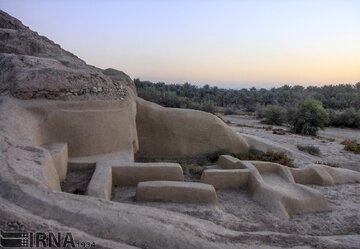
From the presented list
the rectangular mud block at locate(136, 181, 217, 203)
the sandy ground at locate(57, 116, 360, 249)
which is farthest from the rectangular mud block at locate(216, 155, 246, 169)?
the rectangular mud block at locate(136, 181, 217, 203)

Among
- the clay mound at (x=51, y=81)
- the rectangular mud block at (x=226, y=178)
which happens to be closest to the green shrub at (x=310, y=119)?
the rectangular mud block at (x=226, y=178)

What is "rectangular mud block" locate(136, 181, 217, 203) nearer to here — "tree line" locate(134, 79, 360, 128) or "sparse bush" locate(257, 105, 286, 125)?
"tree line" locate(134, 79, 360, 128)

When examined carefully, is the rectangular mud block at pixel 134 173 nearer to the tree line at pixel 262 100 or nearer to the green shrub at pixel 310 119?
the green shrub at pixel 310 119

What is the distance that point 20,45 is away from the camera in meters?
11.2

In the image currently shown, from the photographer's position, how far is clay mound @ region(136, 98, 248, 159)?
462 inches

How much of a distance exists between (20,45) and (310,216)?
9653 millimetres

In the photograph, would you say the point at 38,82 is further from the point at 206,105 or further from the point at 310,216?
the point at 206,105

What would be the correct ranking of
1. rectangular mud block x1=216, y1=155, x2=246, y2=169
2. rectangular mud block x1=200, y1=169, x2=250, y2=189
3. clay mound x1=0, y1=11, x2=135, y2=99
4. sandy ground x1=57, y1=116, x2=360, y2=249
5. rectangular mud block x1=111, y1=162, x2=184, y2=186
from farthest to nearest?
rectangular mud block x1=216, y1=155, x2=246, y2=169 < rectangular mud block x1=200, y1=169, x2=250, y2=189 < clay mound x1=0, y1=11, x2=135, y2=99 < rectangular mud block x1=111, y1=162, x2=184, y2=186 < sandy ground x1=57, y1=116, x2=360, y2=249

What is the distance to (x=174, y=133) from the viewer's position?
1184 cm

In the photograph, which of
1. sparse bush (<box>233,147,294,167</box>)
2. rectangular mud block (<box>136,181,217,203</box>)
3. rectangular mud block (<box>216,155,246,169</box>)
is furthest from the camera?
sparse bush (<box>233,147,294,167</box>)

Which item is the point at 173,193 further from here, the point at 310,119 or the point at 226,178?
the point at 310,119

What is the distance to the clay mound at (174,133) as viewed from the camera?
1173cm

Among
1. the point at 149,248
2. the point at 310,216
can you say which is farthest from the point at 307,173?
the point at 149,248

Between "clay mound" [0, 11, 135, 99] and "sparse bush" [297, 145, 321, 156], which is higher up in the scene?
"clay mound" [0, 11, 135, 99]
